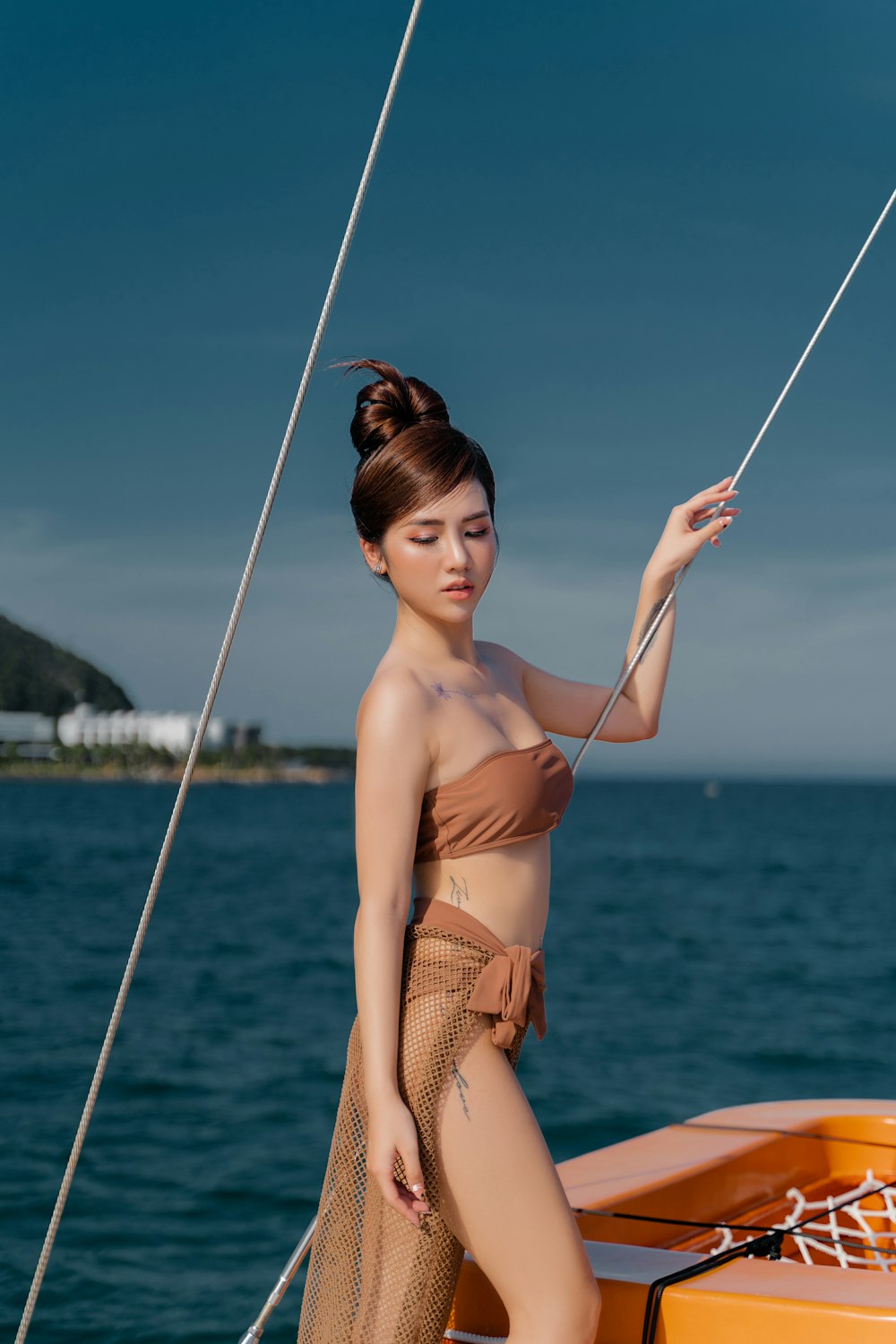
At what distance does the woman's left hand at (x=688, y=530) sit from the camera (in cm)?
244

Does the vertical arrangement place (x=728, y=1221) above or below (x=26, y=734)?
below

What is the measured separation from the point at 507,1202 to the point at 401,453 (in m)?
1.06

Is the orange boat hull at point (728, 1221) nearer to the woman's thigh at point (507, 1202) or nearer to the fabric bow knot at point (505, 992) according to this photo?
the woman's thigh at point (507, 1202)

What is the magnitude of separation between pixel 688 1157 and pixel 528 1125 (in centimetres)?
150

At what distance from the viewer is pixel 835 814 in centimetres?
8456

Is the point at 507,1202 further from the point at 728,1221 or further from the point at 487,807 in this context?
the point at 728,1221

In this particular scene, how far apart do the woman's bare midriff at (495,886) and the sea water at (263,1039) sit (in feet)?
15.1

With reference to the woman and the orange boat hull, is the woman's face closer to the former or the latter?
the woman

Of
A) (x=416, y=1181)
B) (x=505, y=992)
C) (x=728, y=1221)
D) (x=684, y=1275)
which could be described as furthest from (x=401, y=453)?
(x=728, y=1221)

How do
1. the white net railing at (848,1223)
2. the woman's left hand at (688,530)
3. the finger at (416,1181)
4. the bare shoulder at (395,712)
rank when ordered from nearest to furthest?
1. the finger at (416,1181)
2. the bare shoulder at (395,712)
3. the woman's left hand at (688,530)
4. the white net railing at (848,1223)

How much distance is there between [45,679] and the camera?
402 feet

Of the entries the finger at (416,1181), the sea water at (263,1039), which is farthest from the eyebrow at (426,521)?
the sea water at (263,1039)

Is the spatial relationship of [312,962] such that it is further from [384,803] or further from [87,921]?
[384,803]

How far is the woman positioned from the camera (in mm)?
1942
